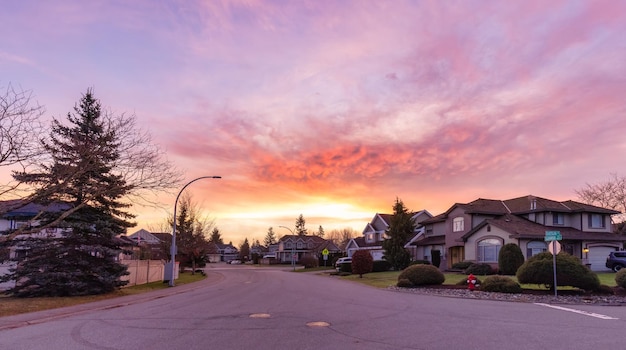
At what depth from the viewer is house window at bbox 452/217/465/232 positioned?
150 feet

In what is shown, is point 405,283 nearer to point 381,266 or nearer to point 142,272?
point 142,272

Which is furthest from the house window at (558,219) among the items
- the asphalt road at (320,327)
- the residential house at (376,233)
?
the asphalt road at (320,327)

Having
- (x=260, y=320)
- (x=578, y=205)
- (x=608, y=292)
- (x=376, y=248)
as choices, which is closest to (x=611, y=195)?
(x=578, y=205)

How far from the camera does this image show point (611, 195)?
64.1 meters

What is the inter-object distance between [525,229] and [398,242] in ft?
47.9

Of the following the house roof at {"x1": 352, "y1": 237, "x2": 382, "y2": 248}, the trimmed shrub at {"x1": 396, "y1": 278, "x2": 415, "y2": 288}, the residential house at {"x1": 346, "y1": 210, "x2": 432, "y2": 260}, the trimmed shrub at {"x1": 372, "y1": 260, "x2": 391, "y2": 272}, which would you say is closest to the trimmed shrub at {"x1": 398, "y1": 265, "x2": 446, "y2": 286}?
the trimmed shrub at {"x1": 396, "y1": 278, "x2": 415, "y2": 288}

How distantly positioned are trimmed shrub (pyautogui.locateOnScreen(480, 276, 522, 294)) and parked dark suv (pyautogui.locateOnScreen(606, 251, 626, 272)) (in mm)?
19532

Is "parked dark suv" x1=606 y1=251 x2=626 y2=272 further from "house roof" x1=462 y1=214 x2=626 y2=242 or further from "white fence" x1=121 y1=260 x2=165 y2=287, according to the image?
"white fence" x1=121 y1=260 x2=165 y2=287

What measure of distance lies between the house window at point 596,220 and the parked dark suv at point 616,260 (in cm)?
489

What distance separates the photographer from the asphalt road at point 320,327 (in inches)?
377

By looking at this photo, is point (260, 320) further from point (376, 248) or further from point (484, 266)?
point (376, 248)

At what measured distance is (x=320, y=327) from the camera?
11664 mm

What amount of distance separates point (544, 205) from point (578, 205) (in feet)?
12.3

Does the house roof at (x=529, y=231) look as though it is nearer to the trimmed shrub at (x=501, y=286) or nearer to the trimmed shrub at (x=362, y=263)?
the trimmed shrub at (x=362, y=263)
